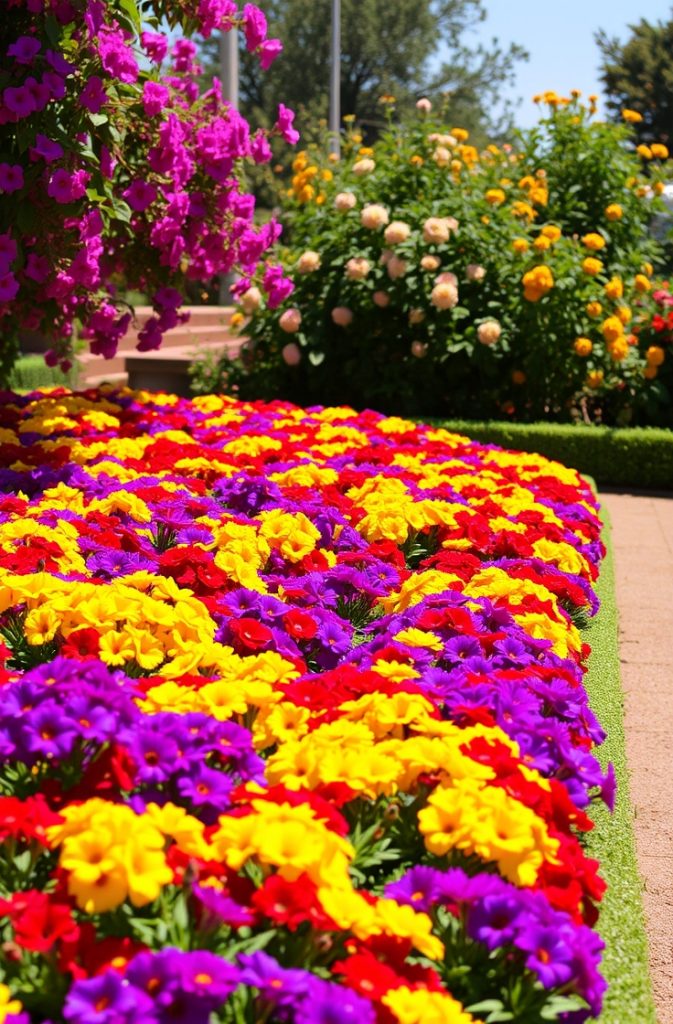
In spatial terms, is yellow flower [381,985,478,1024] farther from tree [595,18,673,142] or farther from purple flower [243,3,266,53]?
tree [595,18,673,142]

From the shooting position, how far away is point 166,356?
10641mm

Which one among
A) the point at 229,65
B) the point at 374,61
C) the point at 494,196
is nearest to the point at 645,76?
the point at 374,61

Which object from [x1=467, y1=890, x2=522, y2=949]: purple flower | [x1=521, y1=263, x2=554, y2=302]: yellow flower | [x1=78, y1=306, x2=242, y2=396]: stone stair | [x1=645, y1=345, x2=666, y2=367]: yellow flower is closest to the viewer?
[x1=467, y1=890, x2=522, y2=949]: purple flower

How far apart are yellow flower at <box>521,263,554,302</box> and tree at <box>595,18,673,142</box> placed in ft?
106

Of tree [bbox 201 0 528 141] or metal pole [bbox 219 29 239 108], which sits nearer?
metal pole [bbox 219 29 239 108]

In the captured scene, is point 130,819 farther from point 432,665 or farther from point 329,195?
point 329,195

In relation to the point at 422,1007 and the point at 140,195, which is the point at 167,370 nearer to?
the point at 140,195

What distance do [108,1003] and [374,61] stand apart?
37890 mm

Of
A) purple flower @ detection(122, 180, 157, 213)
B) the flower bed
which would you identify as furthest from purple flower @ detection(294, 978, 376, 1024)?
purple flower @ detection(122, 180, 157, 213)

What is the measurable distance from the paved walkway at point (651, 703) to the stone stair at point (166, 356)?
9.40ft

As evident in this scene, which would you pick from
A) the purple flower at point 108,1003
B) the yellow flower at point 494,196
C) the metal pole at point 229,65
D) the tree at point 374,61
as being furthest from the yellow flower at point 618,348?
the tree at point 374,61

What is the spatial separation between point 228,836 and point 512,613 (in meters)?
1.48

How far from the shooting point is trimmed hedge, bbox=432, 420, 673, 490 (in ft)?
26.5

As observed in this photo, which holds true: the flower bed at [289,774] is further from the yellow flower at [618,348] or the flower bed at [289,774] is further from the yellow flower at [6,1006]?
the yellow flower at [618,348]
